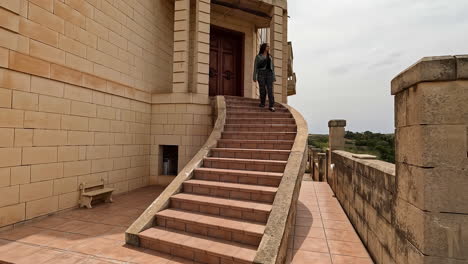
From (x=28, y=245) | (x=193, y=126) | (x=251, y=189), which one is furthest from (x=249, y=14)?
(x=28, y=245)

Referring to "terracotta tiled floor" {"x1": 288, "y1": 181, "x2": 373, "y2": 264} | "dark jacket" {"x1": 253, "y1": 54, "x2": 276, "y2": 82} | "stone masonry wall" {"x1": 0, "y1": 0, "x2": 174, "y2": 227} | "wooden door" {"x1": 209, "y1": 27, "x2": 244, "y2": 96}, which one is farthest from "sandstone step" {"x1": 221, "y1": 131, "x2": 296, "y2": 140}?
"wooden door" {"x1": 209, "y1": 27, "x2": 244, "y2": 96}

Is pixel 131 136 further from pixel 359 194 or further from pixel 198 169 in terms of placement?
pixel 359 194

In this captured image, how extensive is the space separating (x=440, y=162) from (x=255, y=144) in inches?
157

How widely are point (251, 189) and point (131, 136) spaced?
14.1 feet

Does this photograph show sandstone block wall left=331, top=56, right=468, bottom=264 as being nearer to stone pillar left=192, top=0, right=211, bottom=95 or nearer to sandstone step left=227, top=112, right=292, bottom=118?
sandstone step left=227, top=112, right=292, bottom=118

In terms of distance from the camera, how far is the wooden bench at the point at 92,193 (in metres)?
5.31

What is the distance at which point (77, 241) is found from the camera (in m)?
3.64

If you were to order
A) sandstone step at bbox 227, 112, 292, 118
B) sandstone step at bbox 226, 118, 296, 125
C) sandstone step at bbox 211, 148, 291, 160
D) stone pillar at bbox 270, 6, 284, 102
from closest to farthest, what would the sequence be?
sandstone step at bbox 211, 148, 291, 160
sandstone step at bbox 226, 118, 296, 125
sandstone step at bbox 227, 112, 292, 118
stone pillar at bbox 270, 6, 284, 102

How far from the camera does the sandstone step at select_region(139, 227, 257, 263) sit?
121 inches

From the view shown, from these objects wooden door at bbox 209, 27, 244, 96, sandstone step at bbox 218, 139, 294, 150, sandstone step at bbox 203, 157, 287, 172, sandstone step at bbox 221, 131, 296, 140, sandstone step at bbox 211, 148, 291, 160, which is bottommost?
sandstone step at bbox 203, 157, 287, 172

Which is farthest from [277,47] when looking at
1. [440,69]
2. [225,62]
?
[440,69]

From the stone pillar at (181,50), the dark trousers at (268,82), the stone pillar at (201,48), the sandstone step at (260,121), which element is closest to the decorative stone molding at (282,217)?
the sandstone step at (260,121)

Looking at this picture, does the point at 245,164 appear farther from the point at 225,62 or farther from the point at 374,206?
the point at 225,62

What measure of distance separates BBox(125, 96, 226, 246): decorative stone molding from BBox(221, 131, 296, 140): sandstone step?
10.3 inches
